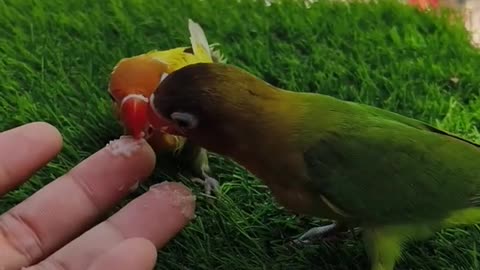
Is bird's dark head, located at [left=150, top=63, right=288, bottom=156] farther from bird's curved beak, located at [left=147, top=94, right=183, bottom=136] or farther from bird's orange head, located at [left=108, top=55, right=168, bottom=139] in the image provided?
bird's orange head, located at [left=108, top=55, right=168, bottom=139]

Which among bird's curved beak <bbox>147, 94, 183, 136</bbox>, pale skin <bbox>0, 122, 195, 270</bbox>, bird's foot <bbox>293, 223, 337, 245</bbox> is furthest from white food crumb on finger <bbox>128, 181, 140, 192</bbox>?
bird's foot <bbox>293, 223, 337, 245</bbox>

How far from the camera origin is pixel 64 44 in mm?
1590

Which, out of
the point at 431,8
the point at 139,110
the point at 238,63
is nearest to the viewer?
the point at 139,110

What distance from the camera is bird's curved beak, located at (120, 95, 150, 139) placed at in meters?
1.15

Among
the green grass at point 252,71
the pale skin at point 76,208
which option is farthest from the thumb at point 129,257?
the green grass at point 252,71

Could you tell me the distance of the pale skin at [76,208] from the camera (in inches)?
41.9

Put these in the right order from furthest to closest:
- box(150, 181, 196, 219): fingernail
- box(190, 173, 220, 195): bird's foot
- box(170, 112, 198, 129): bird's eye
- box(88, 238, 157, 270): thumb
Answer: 1. box(190, 173, 220, 195): bird's foot
2. box(150, 181, 196, 219): fingernail
3. box(170, 112, 198, 129): bird's eye
4. box(88, 238, 157, 270): thumb

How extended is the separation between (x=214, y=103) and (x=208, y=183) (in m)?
0.30

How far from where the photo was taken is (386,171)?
1.03 meters

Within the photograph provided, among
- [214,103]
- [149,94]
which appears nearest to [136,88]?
[149,94]

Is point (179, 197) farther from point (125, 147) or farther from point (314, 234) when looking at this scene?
point (314, 234)

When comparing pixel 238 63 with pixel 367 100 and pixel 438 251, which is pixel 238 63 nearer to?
pixel 367 100

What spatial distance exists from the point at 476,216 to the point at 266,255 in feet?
0.98

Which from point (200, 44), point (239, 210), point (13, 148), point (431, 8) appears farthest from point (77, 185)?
point (431, 8)
